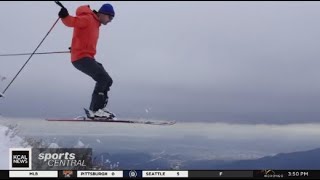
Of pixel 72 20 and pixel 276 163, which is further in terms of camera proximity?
pixel 276 163

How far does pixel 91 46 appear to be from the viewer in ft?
23.2

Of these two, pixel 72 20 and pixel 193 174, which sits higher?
pixel 72 20

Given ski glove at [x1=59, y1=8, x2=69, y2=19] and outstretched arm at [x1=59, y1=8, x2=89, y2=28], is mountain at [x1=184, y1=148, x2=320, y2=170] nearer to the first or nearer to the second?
outstretched arm at [x1=59, y1=8, x2=89, y2=28]

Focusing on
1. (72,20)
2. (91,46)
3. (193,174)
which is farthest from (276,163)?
Result: (72,20)

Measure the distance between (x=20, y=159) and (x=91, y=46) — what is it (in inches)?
44.8

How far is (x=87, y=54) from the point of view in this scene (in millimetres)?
7082

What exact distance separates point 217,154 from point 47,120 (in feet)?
4.95

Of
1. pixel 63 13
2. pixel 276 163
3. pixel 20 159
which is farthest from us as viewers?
pixel 276 163

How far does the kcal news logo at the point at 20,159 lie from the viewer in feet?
22.9

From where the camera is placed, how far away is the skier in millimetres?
7012

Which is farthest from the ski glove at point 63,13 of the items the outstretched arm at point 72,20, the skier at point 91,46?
the skier at point 91,46

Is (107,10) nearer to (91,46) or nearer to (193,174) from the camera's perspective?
(91,46)

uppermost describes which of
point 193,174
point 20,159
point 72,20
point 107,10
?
point 107,10

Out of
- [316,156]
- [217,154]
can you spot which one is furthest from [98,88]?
[316,156]
